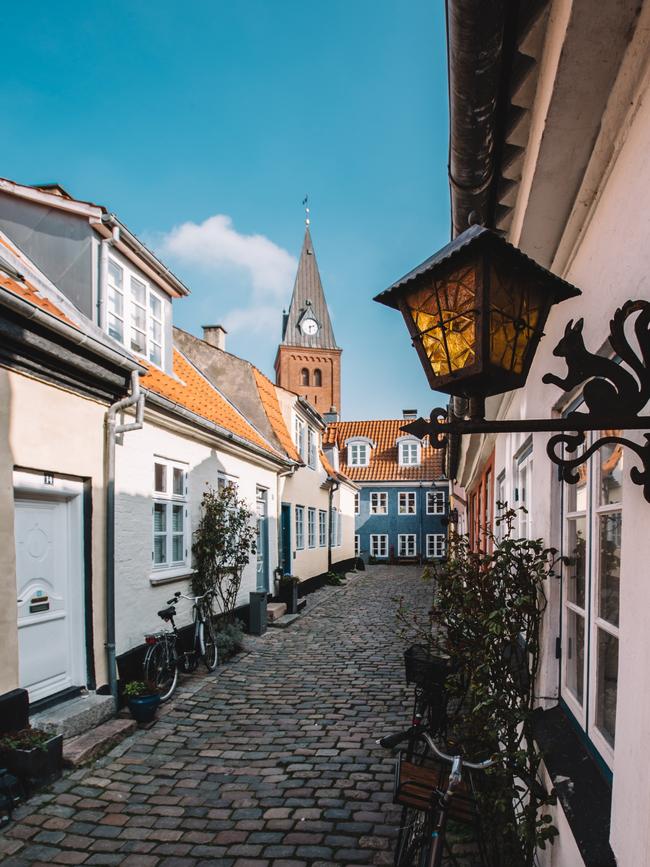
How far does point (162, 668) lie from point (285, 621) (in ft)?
17.4

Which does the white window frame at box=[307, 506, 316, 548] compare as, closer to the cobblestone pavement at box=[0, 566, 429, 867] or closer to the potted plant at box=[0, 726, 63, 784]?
Result: the cobblestone pavement at box=[0, 566, 429, 867]

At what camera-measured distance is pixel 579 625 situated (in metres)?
2.94

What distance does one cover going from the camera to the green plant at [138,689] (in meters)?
6.08

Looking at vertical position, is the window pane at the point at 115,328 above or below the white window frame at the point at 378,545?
above

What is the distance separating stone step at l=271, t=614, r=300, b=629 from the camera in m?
11.6

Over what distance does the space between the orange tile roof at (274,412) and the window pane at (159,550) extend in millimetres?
6045

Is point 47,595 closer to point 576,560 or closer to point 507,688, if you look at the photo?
point 507,688

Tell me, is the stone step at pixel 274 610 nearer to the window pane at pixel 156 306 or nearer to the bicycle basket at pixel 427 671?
the window pane at pixel 156 306

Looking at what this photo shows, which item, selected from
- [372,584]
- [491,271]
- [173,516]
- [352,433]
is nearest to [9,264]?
[173,516]

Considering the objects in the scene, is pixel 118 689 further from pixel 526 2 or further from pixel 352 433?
pixel 352 433

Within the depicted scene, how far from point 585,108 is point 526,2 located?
0.46 metres

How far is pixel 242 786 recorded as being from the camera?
185 inches

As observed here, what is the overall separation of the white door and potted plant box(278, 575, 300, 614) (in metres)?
7.52

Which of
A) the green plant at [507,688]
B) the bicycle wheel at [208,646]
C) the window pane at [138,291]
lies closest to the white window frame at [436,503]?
the bicycle wheel at [208,646]
